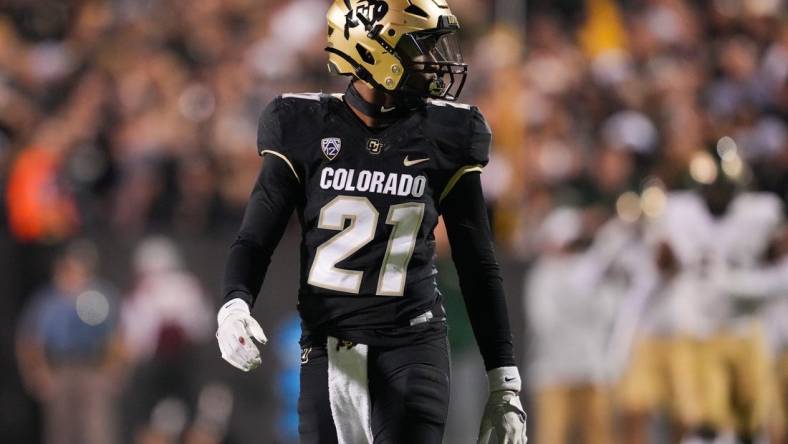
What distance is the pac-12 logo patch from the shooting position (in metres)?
4.27

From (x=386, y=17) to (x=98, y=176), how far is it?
19.3ft

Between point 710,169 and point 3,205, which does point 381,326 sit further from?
point 3,205

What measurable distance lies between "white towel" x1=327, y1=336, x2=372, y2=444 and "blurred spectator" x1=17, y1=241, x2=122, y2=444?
614 cm

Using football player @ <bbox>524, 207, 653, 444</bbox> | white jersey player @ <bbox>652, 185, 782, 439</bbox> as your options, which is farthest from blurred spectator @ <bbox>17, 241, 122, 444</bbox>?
white jersey player @ <bbox>652, 185, 782, 439</bbox>

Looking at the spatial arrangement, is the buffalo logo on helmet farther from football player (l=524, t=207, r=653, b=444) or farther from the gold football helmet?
football player (l=524, t=207, r=653, b=444)

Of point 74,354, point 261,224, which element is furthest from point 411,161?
point 74,354

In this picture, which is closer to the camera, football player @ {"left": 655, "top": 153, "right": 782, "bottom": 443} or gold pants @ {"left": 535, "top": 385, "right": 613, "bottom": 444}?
football player @ {"left": 655, "top": 153, "right": 782, "bottom": 443}

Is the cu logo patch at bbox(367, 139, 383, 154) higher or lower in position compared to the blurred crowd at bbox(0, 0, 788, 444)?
higher

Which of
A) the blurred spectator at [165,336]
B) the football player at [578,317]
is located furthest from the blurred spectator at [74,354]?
the football player at [578,317]

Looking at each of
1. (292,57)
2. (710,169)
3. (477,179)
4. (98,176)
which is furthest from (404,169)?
(292,57)

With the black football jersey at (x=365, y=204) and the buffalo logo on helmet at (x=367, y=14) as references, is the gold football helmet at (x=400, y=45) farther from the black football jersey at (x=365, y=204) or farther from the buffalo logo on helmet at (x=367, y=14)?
the black football jersey at (x=365, y=204)

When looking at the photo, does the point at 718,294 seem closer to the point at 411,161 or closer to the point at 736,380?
the point at 736,380

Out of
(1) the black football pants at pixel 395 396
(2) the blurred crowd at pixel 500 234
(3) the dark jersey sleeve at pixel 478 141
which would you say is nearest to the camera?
(1) the black football pants at pixel 395 396

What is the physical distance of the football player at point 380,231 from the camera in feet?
13.7
